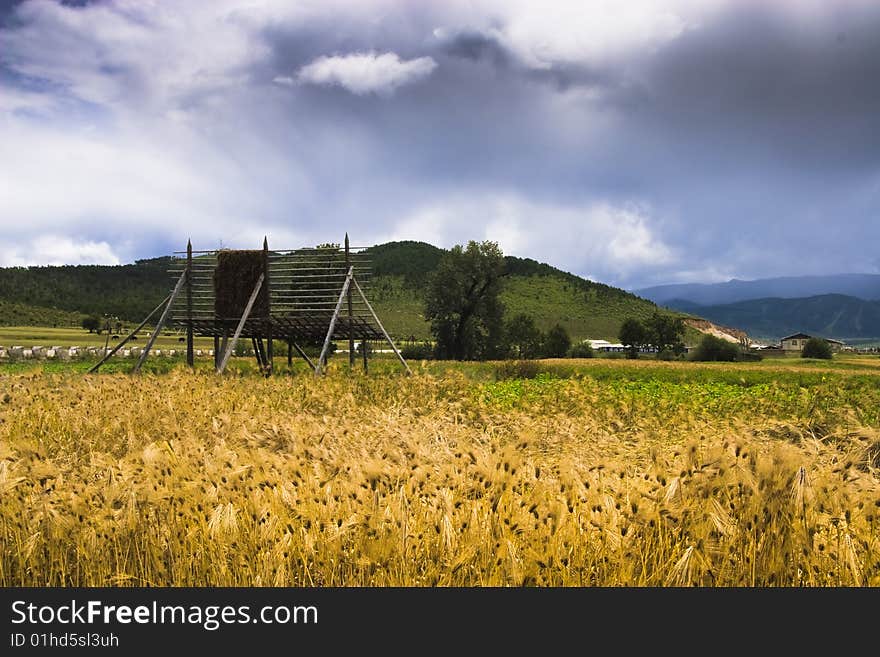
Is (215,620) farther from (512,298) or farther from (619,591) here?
(512,298)

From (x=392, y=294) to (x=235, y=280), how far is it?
8996cm

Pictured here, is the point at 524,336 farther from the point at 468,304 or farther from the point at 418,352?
the point at 418,352

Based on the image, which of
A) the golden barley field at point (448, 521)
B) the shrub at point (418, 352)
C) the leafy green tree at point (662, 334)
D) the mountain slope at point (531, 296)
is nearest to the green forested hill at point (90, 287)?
the mountain slope at point (531, 296)

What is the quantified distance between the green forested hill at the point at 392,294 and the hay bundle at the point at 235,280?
63983 millimetres

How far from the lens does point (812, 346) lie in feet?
205

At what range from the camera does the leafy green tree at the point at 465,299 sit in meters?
53.8

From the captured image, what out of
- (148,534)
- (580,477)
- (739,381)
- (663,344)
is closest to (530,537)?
(580,477)

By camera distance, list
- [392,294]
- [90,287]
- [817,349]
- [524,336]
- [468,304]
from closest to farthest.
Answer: [468,304] < [817,349] < [524,336] < [90,287] < [392,294]

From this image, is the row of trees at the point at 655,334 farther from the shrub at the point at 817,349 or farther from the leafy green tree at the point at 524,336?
the shrub at the point at 817,349

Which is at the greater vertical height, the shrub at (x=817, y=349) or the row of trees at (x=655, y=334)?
the row of trees at (x=655, y=334)

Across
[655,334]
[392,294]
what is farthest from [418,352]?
[392,294]

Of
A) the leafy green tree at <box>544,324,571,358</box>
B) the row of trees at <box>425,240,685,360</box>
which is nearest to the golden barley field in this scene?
the row of trees at <box>425,240,685,360</box>

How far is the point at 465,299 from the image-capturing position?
2138 inches

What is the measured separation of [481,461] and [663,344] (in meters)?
83.8
